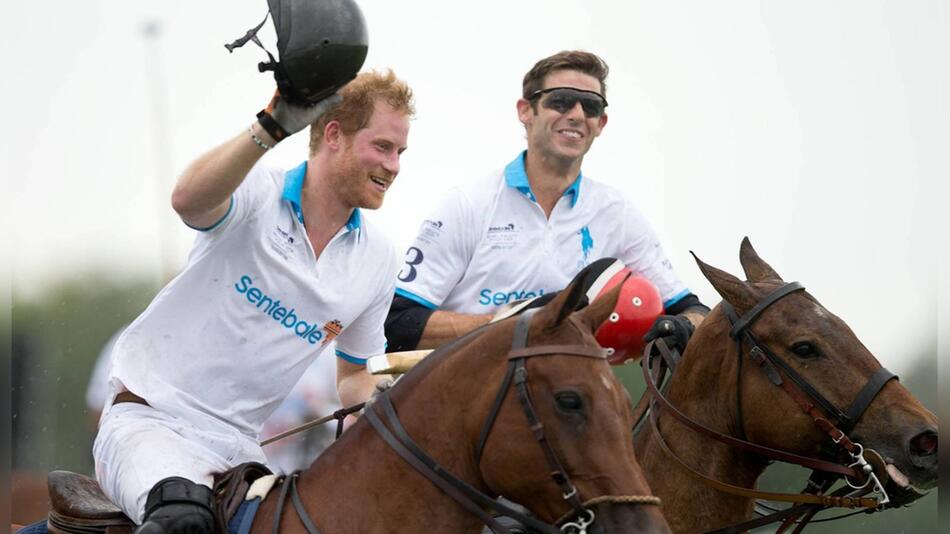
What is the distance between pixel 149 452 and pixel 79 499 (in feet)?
1.67

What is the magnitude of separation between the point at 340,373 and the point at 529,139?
1.67 metres

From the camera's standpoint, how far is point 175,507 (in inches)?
160

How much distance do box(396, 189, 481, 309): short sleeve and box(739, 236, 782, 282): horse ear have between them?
1282 millimetres

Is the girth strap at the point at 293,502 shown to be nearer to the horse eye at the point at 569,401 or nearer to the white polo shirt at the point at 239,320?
the white polo shirt at the point at 239,320

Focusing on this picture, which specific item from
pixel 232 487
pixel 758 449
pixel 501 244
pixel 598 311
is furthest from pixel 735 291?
pixel 232 487

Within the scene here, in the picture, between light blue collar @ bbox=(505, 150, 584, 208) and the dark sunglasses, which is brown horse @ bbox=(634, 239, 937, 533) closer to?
light blue collar @ bbox=(505, 150, 584, 208)

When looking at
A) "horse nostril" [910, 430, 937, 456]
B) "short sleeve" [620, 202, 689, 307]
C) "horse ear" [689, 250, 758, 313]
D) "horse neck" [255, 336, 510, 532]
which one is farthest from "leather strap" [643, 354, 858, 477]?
"horse neck" [255, 336, 510, 532]

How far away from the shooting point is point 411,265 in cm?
632

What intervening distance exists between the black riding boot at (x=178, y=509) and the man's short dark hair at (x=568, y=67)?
3208 mm

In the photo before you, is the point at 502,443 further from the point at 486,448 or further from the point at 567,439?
the point at 567,439

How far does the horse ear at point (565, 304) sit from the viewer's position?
13.0ft

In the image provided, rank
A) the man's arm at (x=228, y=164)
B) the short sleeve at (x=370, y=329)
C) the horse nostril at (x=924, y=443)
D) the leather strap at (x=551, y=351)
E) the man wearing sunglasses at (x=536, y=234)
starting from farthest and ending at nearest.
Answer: the man wearing sunglasses at (x=536, y=234)
the short sleeve at (x=370, y=329)
the horse nostril at (x=924, y=443)
the man's arm at (x=228, y=164)
the leather strap at (x=551, y=351)

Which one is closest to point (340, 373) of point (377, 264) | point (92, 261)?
point (377, 264)

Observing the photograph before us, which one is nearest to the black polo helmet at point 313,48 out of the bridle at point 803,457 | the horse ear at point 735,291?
the horse ear at point 735,291
